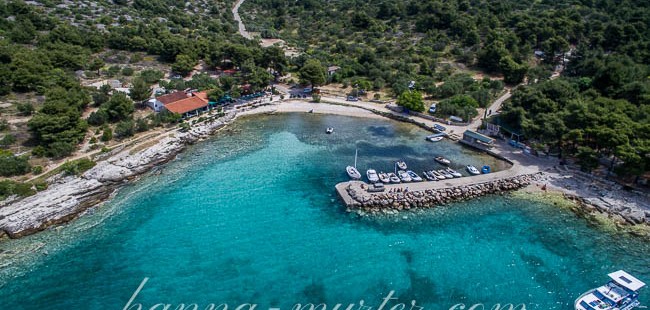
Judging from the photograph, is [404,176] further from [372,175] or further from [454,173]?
[454,173]

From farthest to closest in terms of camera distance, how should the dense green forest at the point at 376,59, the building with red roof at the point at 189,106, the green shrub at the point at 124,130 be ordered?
the building with red roof at the point at 189,106 → the green shrub at the point at 124,130 → the dense green forest at the point at 376,59

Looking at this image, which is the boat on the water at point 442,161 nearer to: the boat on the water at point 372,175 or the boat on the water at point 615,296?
the boat on the water at point 372,175

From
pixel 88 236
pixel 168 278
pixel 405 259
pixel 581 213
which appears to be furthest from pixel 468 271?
pixel 88 236

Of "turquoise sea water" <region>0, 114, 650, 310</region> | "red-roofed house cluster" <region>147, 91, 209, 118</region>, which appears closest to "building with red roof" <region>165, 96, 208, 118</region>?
"red-roofed house cluster" <region>147, 91, 209, 118</region>

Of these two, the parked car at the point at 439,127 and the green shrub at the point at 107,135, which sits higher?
the green shrub at the point at 107,135

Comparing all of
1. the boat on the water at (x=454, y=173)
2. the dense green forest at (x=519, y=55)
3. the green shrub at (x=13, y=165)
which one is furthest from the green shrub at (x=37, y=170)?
the dense green forest at (x=519, y=55)

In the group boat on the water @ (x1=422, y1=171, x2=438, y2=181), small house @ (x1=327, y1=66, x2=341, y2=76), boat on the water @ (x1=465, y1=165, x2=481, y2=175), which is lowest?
boat on the water @ (x1=422, y1=171, x2=438, y2=181)

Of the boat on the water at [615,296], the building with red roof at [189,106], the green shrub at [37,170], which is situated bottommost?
the boat on the water at [615,296]

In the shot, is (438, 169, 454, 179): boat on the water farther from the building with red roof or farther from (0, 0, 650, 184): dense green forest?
the building with red roof
